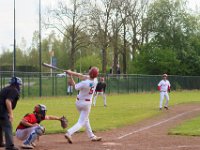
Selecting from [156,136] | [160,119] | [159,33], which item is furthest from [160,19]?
[156,136]

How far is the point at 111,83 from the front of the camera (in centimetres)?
4938

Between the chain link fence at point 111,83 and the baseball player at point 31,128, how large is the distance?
26.6 m

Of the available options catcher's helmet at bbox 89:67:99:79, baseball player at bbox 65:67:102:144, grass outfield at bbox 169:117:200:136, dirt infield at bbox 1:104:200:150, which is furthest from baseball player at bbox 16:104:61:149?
grass outfield at bbox 169:117:200:136

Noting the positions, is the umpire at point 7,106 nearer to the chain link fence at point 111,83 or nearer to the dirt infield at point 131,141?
the dirt infield at point 131,141

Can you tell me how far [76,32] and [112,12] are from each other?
6.37m

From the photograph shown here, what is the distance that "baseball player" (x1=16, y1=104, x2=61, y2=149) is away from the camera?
36.8 ft

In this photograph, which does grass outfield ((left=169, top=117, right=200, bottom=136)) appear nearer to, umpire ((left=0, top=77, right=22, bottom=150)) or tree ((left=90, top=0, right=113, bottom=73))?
umpire ((left=0, top=77, right=22, bottom=150))

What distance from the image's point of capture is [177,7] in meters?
68.1

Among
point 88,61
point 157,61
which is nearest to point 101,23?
point 157,61

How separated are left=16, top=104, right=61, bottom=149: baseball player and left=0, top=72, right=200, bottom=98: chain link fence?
2659 centimetres

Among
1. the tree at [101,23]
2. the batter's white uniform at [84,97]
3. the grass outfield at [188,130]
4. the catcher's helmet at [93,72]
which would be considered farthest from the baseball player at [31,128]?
the tree at [101,23]

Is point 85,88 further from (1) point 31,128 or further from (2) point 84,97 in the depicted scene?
(1) point 31,128

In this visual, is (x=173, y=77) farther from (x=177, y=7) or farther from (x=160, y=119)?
(x=160, y=119)

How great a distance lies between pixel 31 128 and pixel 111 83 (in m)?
38.2
